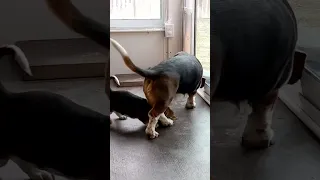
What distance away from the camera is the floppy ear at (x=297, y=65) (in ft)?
2.59

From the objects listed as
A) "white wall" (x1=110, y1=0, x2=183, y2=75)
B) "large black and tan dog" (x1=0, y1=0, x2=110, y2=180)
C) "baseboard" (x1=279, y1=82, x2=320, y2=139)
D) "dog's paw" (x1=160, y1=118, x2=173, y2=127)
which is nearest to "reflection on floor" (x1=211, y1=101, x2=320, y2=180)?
"baseboard" (x1=279, y1=82, x2=320, y2=139)

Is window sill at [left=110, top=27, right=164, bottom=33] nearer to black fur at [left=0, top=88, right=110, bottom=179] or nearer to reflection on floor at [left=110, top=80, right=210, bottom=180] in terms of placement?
reflection on floor at [left=110, top=80, right=210, bottom=180]

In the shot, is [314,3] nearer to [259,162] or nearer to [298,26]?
[298,26]

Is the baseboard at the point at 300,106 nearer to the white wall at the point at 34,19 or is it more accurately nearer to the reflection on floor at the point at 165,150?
the white wall at the point at 34,19

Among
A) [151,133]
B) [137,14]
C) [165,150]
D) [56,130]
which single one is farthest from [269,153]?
[137,14]

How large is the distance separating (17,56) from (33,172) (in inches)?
8.2

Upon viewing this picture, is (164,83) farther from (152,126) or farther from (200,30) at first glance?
(200,30)

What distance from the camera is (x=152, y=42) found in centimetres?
300

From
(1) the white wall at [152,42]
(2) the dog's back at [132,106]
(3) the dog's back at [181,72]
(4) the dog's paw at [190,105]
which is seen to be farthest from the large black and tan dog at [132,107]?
(1) the white wall at [152,42]

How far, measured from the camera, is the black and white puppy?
0.67m

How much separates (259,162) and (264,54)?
222 mm

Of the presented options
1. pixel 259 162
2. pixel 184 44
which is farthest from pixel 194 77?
pixel 259 162

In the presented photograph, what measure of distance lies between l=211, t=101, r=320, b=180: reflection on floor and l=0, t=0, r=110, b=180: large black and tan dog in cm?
23

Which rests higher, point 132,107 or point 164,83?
point 164,83
